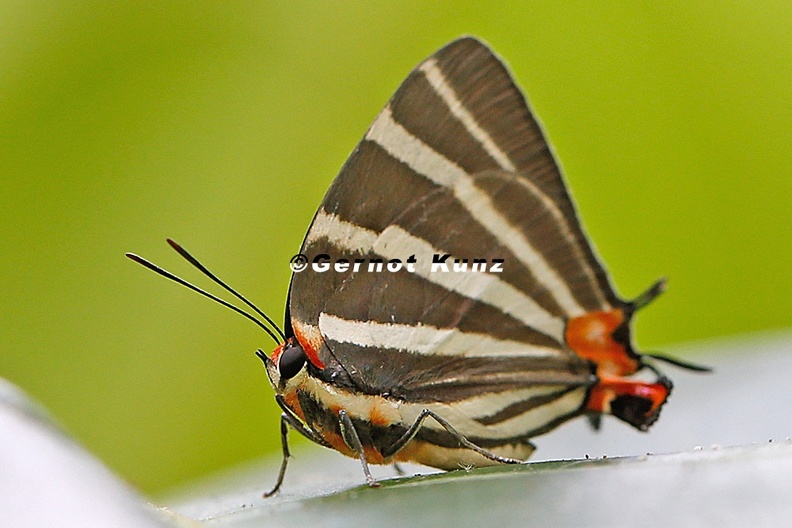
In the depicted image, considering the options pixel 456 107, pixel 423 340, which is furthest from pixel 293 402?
pixel 456 107

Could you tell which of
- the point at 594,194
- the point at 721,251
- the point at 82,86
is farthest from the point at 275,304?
the point at 721,251

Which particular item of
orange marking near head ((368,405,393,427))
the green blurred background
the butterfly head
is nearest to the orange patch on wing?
orange marking near head ((368,405,393,427))

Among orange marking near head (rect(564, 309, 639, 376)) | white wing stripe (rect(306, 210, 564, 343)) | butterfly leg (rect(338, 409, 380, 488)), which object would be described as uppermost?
white wing stripe (rect(306, 210, 564, 343))

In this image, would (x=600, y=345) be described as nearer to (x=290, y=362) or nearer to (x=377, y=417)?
(x=377, y=417)

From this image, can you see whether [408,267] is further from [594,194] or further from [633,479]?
[594,194]

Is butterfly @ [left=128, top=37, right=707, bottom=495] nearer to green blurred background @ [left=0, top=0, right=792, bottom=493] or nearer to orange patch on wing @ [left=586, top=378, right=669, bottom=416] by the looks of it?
orange patch on wing @ [left=586, top=378, right=669, bottom=416]
